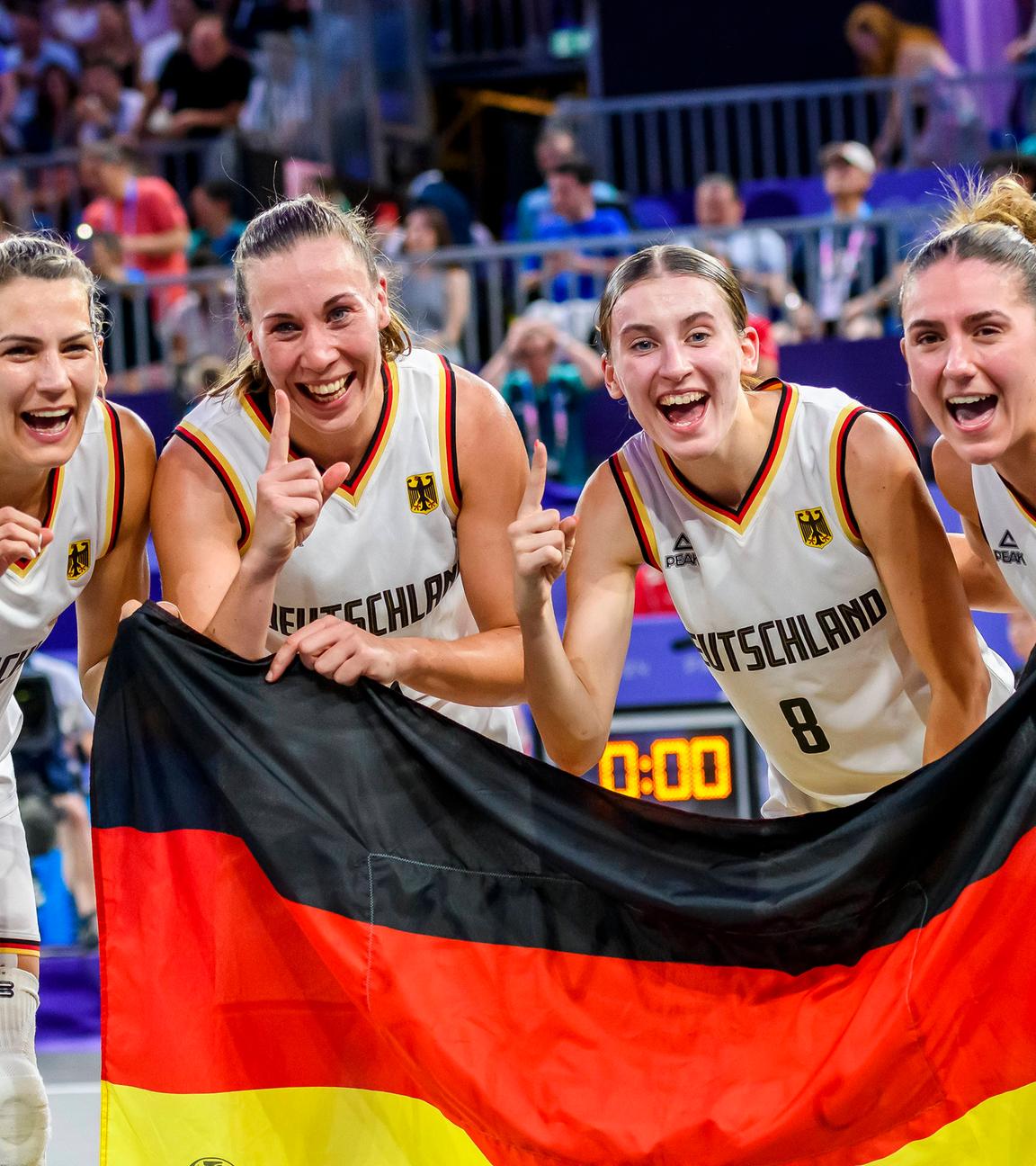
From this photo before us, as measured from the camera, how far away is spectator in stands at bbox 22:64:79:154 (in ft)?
40.0

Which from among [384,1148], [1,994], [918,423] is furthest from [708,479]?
[918,423]

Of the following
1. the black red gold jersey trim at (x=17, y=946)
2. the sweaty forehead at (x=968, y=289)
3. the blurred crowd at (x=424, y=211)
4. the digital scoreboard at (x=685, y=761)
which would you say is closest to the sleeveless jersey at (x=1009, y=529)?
the sweaty forehead at (x=968, y=289)

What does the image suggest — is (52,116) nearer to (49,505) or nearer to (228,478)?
(49,505)

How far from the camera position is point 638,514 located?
360 cm

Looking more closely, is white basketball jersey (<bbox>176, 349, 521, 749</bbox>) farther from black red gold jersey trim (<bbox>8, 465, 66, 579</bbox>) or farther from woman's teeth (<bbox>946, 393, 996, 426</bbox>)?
woman's teeth (<bbox>946, 393, 996, 426</bbox>)

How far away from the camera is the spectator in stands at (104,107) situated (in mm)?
11672

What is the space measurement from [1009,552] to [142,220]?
23.7 ft

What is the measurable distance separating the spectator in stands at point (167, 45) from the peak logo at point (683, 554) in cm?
904

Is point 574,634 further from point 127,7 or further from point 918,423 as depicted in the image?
point 127,7

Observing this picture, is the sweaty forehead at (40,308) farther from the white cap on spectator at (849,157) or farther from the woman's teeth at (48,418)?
the white cap on spectator at (849,157)

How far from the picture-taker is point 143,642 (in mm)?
3184

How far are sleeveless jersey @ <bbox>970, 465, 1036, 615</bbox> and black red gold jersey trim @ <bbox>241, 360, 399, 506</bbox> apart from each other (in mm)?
1298

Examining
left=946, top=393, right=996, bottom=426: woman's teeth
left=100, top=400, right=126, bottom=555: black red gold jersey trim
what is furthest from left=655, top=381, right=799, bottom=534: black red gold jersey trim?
left=100, top=400, right=126, bottom=555: black red gold jersey trim

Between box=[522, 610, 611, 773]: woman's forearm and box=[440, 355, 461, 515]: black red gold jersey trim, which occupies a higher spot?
box=[440, 355, 461, 515]: black red gold jersey trim
